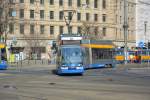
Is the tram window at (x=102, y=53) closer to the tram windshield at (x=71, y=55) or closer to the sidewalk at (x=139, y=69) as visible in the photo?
the sidewalk at (x=139, y=69)

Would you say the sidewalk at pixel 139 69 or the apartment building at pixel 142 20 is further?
the apartment building at pixel 142 20

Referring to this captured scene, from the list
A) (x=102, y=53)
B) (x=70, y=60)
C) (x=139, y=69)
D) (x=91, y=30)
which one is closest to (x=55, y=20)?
(x=91, y=30)

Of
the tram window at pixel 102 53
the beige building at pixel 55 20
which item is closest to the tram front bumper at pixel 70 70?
the tram window at pixel 102 53

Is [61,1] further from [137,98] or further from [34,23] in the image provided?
[137,98]

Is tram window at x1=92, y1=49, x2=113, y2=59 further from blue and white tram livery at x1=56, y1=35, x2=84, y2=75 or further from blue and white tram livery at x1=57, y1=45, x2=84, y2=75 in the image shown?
blue and white tram livery at x1=57, y1=45, x2=84, y2=75

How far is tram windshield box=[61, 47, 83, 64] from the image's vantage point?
128 ft

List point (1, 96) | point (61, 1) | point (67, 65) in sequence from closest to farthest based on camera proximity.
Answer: point (1, 96), point (67, 65), point (61, 1)

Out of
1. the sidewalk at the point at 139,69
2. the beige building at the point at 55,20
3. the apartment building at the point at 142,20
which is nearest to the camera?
the sidewalk at the point at 139,69

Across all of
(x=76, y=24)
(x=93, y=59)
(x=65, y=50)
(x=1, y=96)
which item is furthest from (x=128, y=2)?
(x=1, y=96)

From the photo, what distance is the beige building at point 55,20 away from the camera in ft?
330

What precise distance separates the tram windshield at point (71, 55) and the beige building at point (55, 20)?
55774mm

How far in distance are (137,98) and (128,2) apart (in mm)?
100436

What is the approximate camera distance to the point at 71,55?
39.3 metres

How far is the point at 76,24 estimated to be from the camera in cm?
10700
